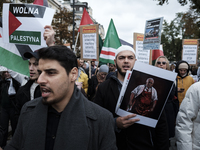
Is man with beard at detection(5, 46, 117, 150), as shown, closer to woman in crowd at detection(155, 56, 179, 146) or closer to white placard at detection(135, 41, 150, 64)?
woman in crowd at detection(155, 56, 179, 146)

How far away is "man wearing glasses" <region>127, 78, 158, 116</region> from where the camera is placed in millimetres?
→ 1826

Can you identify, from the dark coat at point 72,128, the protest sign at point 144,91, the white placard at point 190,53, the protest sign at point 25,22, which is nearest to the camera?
the dark coat at point 72,128

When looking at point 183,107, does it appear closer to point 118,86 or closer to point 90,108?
point 118,86

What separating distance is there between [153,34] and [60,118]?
5000 millimetres

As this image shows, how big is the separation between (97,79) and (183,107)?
3612 millimetres

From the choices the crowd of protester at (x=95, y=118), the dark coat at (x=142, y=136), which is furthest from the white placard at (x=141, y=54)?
the dark coat at (x=142, y=136)

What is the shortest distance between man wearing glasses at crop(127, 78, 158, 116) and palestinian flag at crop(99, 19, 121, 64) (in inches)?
183

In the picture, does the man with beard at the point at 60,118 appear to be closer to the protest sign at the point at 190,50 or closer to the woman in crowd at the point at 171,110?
the woman in crowd at the point at 171,110

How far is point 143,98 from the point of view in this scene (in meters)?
1.83

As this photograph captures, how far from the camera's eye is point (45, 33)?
255cm

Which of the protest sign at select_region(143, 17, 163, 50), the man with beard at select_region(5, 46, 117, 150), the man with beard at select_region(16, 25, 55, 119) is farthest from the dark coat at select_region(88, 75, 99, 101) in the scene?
the man with beard at select_region(5, 46, 117, 150)

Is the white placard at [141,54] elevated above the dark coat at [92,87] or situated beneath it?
elevated above

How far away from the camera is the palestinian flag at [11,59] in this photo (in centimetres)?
286

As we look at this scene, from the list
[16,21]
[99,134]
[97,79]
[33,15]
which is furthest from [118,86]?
[97,79]
